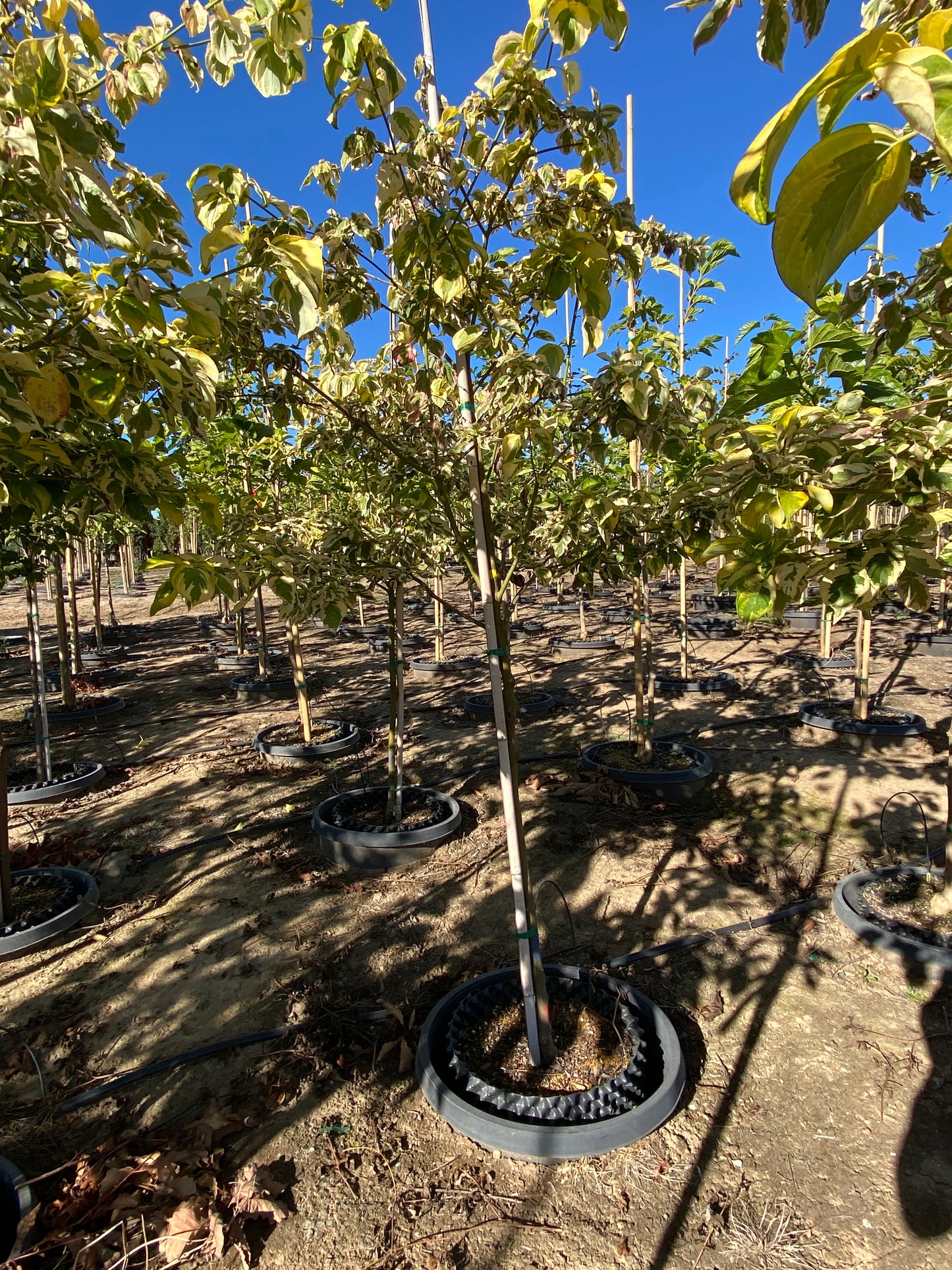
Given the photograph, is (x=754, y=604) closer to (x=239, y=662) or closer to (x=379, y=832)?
(x=379, y=832)

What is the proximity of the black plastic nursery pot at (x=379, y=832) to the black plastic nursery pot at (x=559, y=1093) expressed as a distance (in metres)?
1.36

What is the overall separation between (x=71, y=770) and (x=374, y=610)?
1268 centimetres

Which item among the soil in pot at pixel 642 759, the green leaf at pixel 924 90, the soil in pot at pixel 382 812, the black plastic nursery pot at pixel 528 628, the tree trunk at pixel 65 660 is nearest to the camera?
the green leaf at pixel 924 90

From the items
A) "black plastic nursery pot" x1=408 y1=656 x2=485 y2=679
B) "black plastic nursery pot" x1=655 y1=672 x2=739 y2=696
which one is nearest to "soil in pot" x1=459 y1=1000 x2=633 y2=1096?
"black plastic nursery pot" x1=655 y1=672 x2=739 y2=696

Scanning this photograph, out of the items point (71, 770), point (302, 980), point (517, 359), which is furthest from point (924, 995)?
point (71, 770)

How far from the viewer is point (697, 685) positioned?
775 centimetres

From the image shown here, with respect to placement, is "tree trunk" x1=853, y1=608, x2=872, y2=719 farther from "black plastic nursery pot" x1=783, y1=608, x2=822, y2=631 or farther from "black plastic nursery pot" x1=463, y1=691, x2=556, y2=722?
"black plastic nursery pot" x1=783, y1=608, x2=822, y2=631

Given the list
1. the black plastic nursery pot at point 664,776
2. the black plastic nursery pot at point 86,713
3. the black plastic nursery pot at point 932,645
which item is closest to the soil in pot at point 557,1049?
the black plastic nursery pot at point 664,776

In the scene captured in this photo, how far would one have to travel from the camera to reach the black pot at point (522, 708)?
7.20 meters

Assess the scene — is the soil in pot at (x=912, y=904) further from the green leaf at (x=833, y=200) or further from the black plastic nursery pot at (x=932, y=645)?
the black plastic nursery pot at (x=932, y=645)

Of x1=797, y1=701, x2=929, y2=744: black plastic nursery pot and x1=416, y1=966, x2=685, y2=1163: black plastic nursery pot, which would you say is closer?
x1=416, y1=966, x2=685, y2=1163: black plastic nursery pot

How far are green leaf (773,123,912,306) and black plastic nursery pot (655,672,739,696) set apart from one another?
7692mm

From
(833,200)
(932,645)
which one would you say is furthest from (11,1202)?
(932,645)

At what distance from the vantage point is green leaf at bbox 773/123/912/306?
39 centimetres
